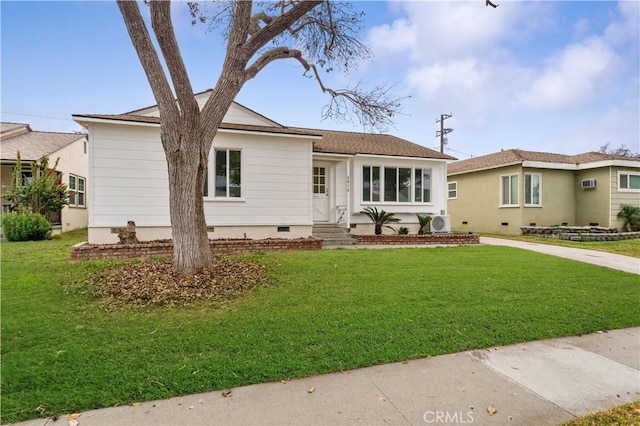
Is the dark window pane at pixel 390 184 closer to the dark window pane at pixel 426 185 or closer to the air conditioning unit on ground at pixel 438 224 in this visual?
the dark window pane at pixel 426 185

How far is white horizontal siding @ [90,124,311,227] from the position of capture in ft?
30.2

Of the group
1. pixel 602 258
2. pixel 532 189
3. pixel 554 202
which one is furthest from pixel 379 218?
pixel 554 202

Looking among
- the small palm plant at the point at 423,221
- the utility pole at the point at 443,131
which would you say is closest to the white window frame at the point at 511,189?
the small palm plant at the point at 423,221

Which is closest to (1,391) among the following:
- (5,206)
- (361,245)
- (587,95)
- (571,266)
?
(361,245)

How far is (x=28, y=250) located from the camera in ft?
28.7

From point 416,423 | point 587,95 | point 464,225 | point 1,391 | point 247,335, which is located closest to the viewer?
point 416,423

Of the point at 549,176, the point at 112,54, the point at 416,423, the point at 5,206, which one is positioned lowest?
the point at 416,423

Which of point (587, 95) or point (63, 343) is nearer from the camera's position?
point (63, 343)

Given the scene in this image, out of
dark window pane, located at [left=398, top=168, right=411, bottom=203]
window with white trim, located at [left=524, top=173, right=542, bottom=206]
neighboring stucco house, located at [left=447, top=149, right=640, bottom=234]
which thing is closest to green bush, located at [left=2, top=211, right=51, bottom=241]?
dark window pane, located at [left=398, top=168, right=411, bottom=203]

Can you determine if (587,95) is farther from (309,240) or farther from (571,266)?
(309,240)

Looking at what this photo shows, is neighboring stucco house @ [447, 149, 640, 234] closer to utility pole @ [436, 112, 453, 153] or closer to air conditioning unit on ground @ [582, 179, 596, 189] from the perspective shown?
air conditioning unit on ground @ [582, 179, 596, 189]

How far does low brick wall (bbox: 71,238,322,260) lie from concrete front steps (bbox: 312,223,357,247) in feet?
4.12

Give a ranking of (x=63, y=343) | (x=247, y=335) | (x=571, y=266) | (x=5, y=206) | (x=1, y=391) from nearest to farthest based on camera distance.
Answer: (x=1, y=391) < (x=63, y=343) < (x=247, y=335) < (x=571, y=266) < (x=5, y=206)

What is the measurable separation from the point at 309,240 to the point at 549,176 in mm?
13723
